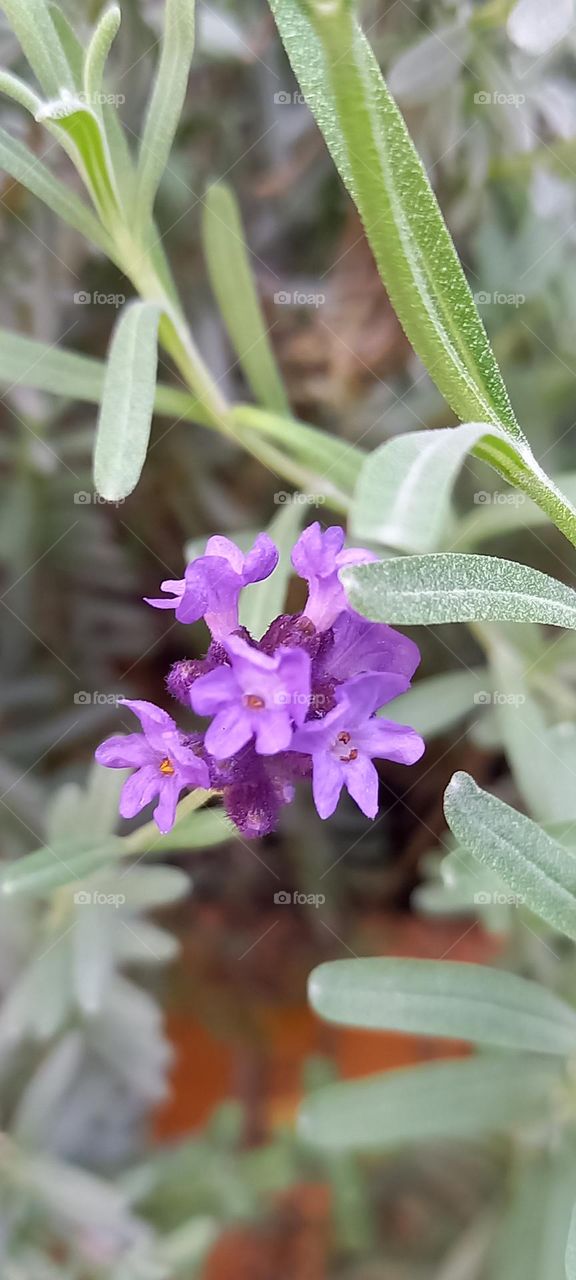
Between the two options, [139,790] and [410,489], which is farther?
[139,790]

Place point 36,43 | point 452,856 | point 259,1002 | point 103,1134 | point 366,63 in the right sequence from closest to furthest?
point 366,63, point 36,43, point 452,856, point 103,1134, point 259,1002

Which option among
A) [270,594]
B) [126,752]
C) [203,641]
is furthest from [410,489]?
[203,641]

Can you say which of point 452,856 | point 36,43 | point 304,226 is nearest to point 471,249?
point 304,226

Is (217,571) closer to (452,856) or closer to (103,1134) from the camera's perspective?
(452,856)

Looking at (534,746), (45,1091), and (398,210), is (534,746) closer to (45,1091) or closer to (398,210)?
(398,210)

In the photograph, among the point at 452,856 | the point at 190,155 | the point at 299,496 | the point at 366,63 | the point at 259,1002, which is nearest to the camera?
the point at 366,63

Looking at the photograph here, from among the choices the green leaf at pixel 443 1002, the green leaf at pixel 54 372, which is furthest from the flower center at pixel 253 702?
the green leaf at pixel 54 372

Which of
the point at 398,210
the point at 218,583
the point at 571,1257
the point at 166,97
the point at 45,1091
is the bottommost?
the point at 45,1091

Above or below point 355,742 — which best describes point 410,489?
above
